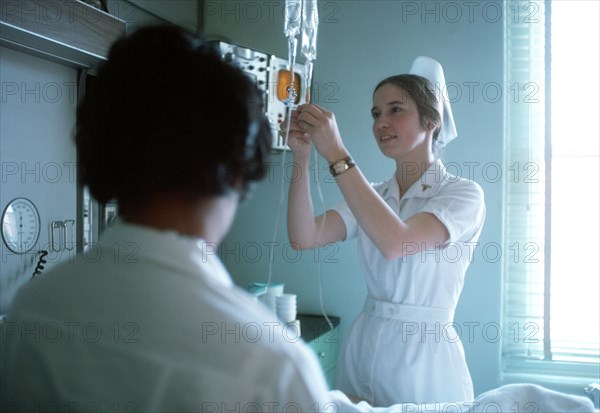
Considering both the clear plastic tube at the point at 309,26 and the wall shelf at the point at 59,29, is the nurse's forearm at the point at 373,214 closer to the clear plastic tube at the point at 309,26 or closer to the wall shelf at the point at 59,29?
the clear plastic tube at the point at 309,26

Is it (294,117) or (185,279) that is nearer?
(185,279)

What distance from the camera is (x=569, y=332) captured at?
274 cm

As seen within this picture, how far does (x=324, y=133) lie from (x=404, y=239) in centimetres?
34

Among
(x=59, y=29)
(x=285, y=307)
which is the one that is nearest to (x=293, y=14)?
(x=59, y=29)

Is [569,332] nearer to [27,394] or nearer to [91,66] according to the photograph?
[91,66]

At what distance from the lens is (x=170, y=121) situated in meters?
0.66

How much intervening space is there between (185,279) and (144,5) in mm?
2192

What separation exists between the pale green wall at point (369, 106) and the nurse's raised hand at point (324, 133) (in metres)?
1.37

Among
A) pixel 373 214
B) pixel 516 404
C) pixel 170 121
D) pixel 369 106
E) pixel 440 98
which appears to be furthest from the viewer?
pixel 369 106

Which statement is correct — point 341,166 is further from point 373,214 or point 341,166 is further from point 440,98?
point 440,98

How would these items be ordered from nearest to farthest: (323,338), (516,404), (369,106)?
(516,404) → (323,338) → (369,106)

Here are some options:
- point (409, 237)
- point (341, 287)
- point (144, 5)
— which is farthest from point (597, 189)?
point (144, 5)

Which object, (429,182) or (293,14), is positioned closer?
(293,14)

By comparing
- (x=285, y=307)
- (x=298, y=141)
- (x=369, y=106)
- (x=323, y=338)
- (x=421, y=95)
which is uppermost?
(x=369, y=106)
